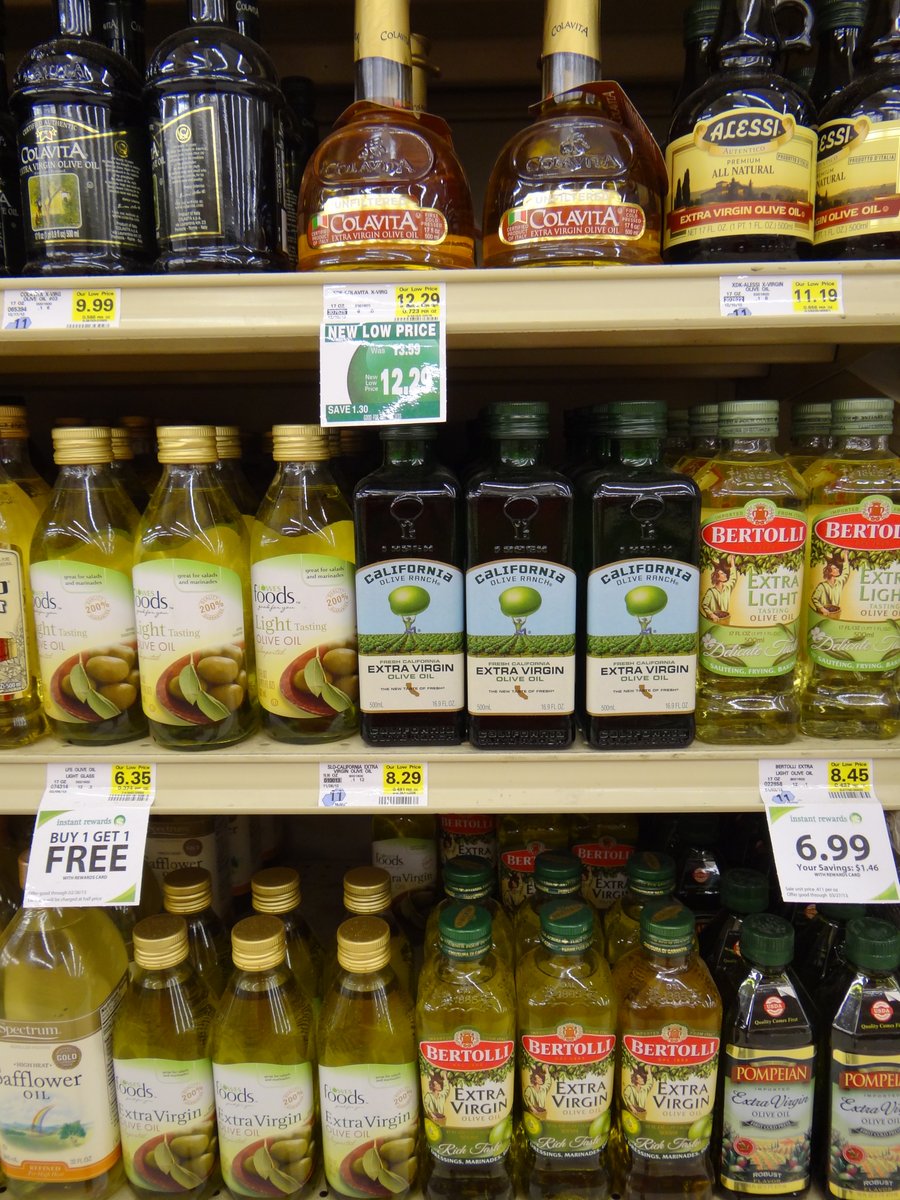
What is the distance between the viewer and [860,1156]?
3.35ft

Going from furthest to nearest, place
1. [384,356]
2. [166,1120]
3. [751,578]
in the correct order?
[166,1120] → [751,578] → [384,356]

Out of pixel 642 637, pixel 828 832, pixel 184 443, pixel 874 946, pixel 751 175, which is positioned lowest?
pixel 874 946

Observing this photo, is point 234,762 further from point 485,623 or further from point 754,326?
point 754,326

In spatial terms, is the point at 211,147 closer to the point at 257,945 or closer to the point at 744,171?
the point at 744,171

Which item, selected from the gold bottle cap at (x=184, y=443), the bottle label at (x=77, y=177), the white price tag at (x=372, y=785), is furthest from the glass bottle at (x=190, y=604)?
the bottle label at (x=77, y=177)

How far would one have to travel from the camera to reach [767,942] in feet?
3.21

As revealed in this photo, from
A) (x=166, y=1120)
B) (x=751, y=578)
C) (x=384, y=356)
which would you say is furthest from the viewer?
(x=166, y=1120)

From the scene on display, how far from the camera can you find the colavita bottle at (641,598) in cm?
92

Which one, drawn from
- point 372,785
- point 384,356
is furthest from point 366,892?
point 384,356

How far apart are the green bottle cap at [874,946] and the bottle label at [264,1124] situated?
2.28 ft

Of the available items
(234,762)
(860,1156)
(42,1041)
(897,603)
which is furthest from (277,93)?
(860,1156)

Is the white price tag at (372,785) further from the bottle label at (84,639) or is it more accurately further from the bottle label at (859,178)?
the bottle label at (859,178)

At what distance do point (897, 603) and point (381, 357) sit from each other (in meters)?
0.66

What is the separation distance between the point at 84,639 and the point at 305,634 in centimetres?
27
